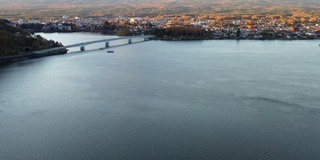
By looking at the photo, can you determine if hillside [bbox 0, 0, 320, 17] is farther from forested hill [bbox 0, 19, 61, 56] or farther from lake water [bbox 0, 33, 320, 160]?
lake water [bbox 0, 33, 320, 160]

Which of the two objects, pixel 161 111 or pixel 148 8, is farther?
pixel 148 8

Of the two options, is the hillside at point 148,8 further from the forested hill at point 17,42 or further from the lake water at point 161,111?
the lake water at point 161,111

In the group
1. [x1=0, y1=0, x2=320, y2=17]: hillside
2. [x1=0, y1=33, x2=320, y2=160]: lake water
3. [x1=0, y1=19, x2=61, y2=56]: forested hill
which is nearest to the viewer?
[x1=0, y1=33, x2=320, y2=160]: lake water

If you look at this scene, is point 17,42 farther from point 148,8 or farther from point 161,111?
point 148,8

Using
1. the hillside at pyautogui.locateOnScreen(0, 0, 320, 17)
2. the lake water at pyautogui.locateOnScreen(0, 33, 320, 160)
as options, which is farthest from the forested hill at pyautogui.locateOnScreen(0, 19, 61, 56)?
the hillside at pyautogui.locateOnScreen(0, 0, 320, 17)

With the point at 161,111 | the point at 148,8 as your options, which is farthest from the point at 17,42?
the point at 148,8

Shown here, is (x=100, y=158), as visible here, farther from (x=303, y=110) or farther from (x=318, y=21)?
(x=318, y=21)
